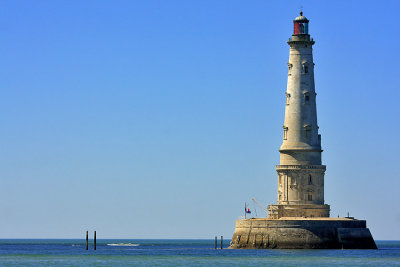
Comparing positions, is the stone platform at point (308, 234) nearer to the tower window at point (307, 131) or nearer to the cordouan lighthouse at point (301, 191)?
the cordouan lighthouse at point (301, 191)

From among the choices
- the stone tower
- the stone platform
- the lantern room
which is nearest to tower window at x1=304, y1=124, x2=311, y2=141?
the stone tower

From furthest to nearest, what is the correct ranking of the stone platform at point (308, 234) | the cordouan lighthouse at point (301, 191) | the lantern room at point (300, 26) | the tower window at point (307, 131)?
the lantern room at point (300, 26) < the tower window at point (307, 131) < the cordouan lighthouse at point (301, 191) < the stone platform at point (308, 234)

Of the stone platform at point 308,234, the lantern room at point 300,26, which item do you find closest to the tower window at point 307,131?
the stone platform at point 308,234

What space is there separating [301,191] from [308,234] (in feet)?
21.7

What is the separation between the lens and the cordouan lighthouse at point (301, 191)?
325 ft

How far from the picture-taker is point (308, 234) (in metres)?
98.8

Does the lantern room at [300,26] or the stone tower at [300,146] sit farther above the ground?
the lantern room at [300,26]

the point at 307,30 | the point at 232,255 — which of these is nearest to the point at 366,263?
the point at 232,255

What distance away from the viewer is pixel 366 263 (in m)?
86.2

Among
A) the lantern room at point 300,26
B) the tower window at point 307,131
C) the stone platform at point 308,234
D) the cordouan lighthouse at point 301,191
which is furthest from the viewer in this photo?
the lantern room at point 300,26

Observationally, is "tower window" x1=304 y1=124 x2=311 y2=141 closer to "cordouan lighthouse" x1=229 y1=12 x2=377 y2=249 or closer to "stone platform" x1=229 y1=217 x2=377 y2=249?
"cordouan lighthouse" x1=229 y1=12 x2=377 y2=249

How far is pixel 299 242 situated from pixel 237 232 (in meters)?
7.95

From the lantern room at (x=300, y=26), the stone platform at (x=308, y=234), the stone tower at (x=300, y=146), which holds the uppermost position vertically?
the lantern room at (x=300, y=26)

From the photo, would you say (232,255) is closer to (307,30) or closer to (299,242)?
(299,242)
